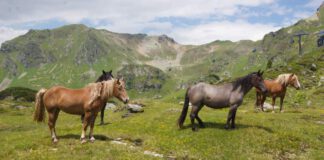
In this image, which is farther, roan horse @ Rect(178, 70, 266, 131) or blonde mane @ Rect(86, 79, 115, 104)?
roan horse @ Rect(178, 70, 266, 131)

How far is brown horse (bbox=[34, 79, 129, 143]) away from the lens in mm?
22062

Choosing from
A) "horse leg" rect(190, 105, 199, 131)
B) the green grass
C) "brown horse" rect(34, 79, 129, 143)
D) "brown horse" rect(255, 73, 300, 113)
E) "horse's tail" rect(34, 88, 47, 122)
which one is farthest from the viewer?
"brown horse" rect(255, 73, 300, 113)

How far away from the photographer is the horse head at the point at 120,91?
2222cm

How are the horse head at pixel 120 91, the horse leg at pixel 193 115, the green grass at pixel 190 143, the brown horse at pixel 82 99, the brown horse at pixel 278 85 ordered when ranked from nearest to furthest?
the green grass at pixel 190 143
the brown horse at pixel 82 99
the horse head at pixel 120 91
the horse leg at pixel 193 115
the brown horse at pixel 278 85

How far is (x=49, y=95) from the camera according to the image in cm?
2234

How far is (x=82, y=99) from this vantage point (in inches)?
871

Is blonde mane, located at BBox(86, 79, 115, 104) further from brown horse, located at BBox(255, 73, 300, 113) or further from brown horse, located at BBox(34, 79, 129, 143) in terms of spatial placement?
brown horse, located at BBox(255, 73, 300, 113)

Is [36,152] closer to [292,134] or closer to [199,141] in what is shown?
[199,141]

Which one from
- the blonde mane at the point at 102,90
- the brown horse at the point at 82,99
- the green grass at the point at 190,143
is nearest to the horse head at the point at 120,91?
the brown horse at the point at 82,99

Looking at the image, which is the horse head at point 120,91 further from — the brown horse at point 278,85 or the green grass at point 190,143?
the brown horse at point 278,85

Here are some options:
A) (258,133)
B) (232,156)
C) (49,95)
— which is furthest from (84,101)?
(258,133)

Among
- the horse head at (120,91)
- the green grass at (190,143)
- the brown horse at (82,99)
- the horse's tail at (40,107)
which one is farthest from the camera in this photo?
the horse's tail at (40,107)

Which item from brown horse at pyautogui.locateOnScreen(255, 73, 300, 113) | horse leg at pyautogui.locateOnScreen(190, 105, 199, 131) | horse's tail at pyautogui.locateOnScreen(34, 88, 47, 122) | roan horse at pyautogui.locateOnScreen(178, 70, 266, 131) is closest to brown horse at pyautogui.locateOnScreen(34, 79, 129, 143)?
horse's tail at pyautogui.locateOnScreen(34, 88, 47, 122)

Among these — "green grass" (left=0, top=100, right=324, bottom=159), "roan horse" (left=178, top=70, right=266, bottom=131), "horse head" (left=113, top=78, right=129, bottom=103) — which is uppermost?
"horse head" (left=113, top=78, right=129, bottom=103)
